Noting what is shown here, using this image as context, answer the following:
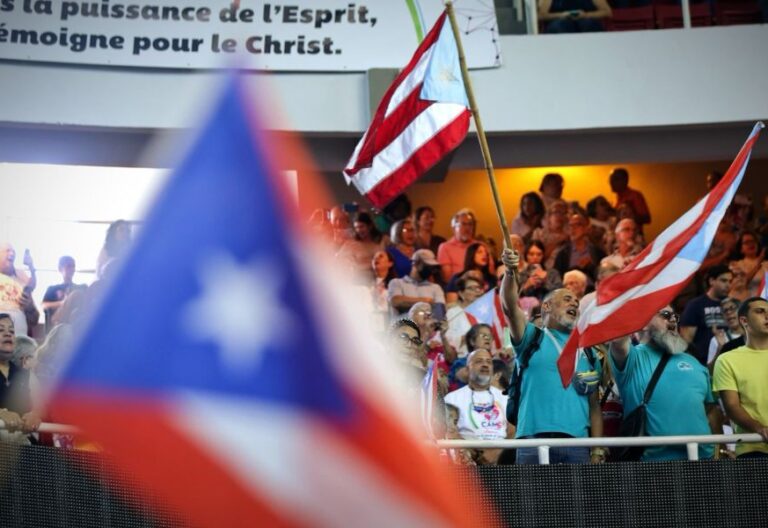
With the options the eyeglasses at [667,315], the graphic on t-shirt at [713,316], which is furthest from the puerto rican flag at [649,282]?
the graphic on t-shirt at [713,316]

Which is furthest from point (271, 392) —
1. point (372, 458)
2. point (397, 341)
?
point (397, 341)

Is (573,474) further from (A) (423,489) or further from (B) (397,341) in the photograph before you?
(A) (423,489)

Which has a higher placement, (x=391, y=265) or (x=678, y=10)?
(x=678, y=10)

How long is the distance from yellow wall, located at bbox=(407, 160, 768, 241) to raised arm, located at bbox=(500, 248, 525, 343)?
856 cm

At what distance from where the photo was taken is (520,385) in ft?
24.8

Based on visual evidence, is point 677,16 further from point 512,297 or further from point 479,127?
point 512,297

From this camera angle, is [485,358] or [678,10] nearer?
[485,358]

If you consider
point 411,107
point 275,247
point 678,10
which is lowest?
point 275,247

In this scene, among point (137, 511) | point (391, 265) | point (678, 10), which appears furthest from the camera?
point (678, 10)

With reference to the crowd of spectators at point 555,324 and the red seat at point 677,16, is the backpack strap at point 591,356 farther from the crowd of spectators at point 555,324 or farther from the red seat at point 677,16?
the red seat at point 677,16

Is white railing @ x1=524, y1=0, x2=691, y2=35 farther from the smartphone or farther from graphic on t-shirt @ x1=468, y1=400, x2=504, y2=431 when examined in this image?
graphic on t-shirt @ x1=468, y1=400, x2=504, y2=431

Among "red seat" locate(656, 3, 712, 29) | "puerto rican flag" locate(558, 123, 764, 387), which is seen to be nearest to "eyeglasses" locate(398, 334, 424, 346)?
"puerto rican flag" locate(558, 123, 764, 387)

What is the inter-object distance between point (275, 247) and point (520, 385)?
5103mm

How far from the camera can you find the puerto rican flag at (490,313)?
10.0 metres
